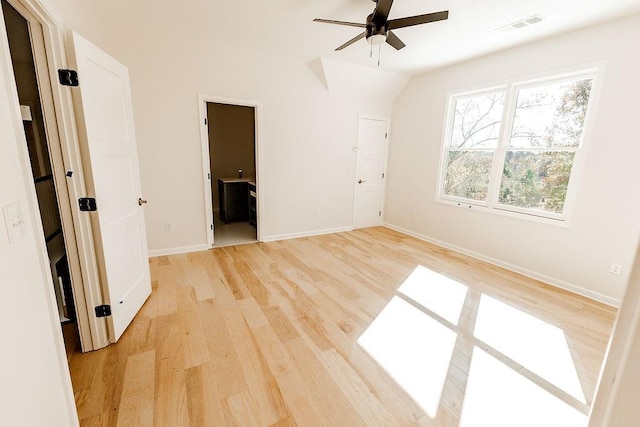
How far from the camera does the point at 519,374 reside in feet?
5.99

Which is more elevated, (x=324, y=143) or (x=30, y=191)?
(x=324, y=143)

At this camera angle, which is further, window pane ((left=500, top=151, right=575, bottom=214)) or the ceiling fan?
window pane ((left=500, top=151, right=575, bottom=214))

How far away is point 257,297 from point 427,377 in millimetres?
1618

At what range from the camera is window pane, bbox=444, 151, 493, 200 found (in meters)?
3.86

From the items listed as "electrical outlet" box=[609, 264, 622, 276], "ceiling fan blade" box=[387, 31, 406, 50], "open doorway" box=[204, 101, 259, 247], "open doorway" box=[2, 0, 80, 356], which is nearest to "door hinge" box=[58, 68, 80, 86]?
"open doorway" box=[2, 0, 80, 356]

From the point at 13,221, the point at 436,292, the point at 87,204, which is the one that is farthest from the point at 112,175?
the point at 436,292

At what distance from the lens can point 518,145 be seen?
3453mm

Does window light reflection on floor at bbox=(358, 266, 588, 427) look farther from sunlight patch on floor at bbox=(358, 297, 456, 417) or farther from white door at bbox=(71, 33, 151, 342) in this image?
white door at bbox=(71, 33, 151, 342)

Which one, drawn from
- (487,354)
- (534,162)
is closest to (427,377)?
(487,354)

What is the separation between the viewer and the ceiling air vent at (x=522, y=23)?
263 centimetres

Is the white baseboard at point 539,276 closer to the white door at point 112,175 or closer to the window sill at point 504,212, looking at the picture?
the window sill at point 504,212

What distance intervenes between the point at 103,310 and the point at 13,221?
1356 millimetres

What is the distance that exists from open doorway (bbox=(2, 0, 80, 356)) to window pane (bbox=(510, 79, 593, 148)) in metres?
4.53

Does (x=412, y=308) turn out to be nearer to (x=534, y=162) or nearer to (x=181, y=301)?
(x=181, y=301)
